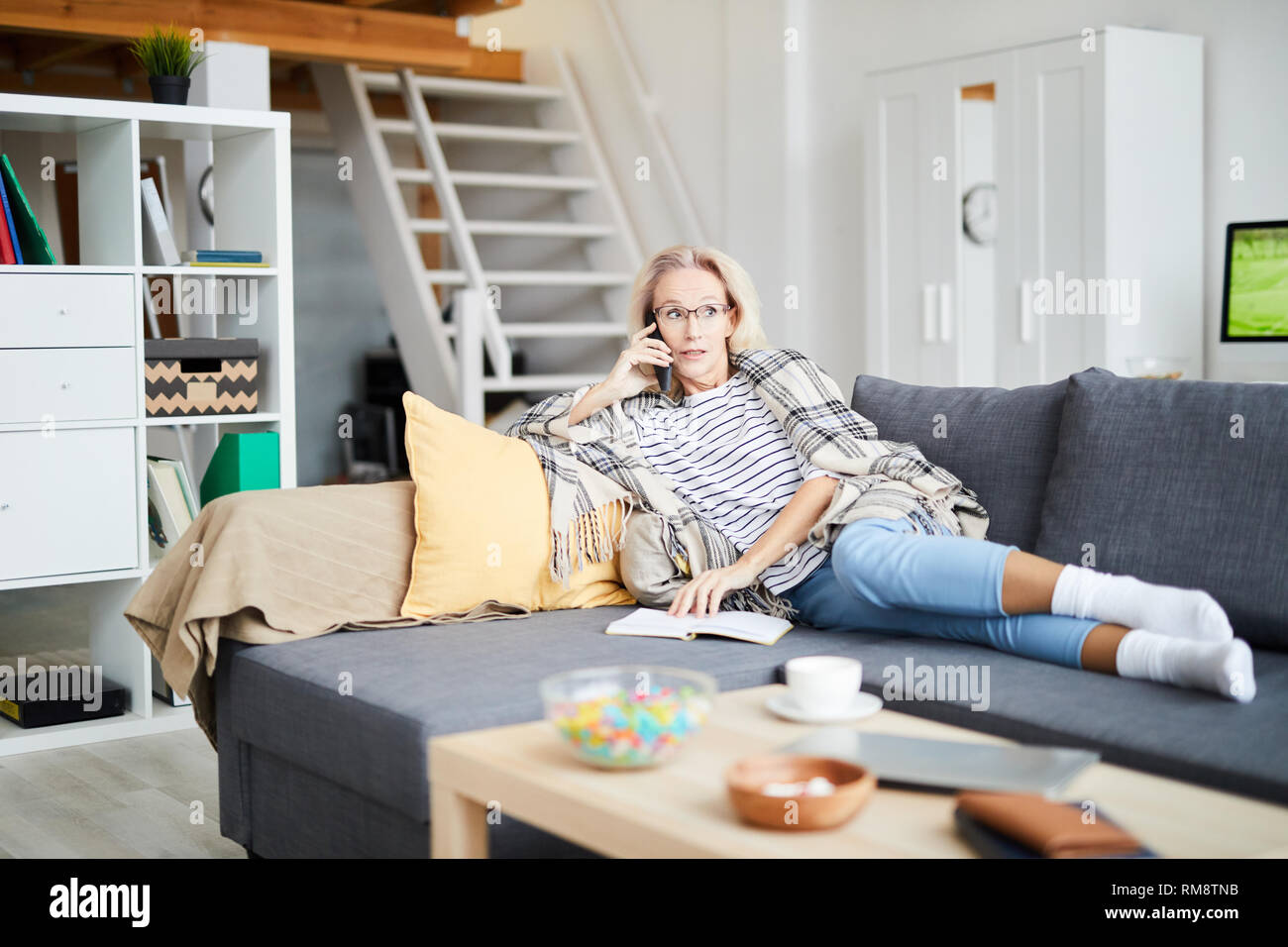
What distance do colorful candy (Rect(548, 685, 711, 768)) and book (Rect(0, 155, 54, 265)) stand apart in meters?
2.33

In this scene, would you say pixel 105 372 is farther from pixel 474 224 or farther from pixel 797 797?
pixel 474 224

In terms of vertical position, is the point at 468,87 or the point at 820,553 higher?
the point at 468,87

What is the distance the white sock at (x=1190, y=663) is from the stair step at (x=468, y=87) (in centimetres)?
470

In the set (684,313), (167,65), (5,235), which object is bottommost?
(684,313)

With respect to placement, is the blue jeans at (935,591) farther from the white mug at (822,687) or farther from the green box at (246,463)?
the green box at (246,463)

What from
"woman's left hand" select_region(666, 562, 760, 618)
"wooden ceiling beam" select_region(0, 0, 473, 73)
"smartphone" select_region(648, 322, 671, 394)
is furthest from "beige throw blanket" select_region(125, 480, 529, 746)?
"wooden ceiling beam" select_region(0, 0, 473, 73)

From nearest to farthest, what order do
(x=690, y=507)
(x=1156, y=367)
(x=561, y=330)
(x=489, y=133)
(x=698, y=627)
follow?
(x=698, y=627) < (x=690, y=507) < (x=1156, y=367) < (x=561, y=330) < (x=489, y=133)

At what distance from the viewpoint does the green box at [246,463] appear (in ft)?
11.5

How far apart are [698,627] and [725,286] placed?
0.84 metres

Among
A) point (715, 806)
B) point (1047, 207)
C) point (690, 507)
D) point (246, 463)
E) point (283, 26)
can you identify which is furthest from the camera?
point (283, 26)

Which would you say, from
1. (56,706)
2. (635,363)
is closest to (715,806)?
(635,363)

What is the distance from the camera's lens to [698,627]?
2375 millimetres

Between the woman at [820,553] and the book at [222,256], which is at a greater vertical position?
the book at [222,256]

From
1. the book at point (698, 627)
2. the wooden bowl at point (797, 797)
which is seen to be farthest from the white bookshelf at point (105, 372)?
the wooden bowl at point (797, 797)
